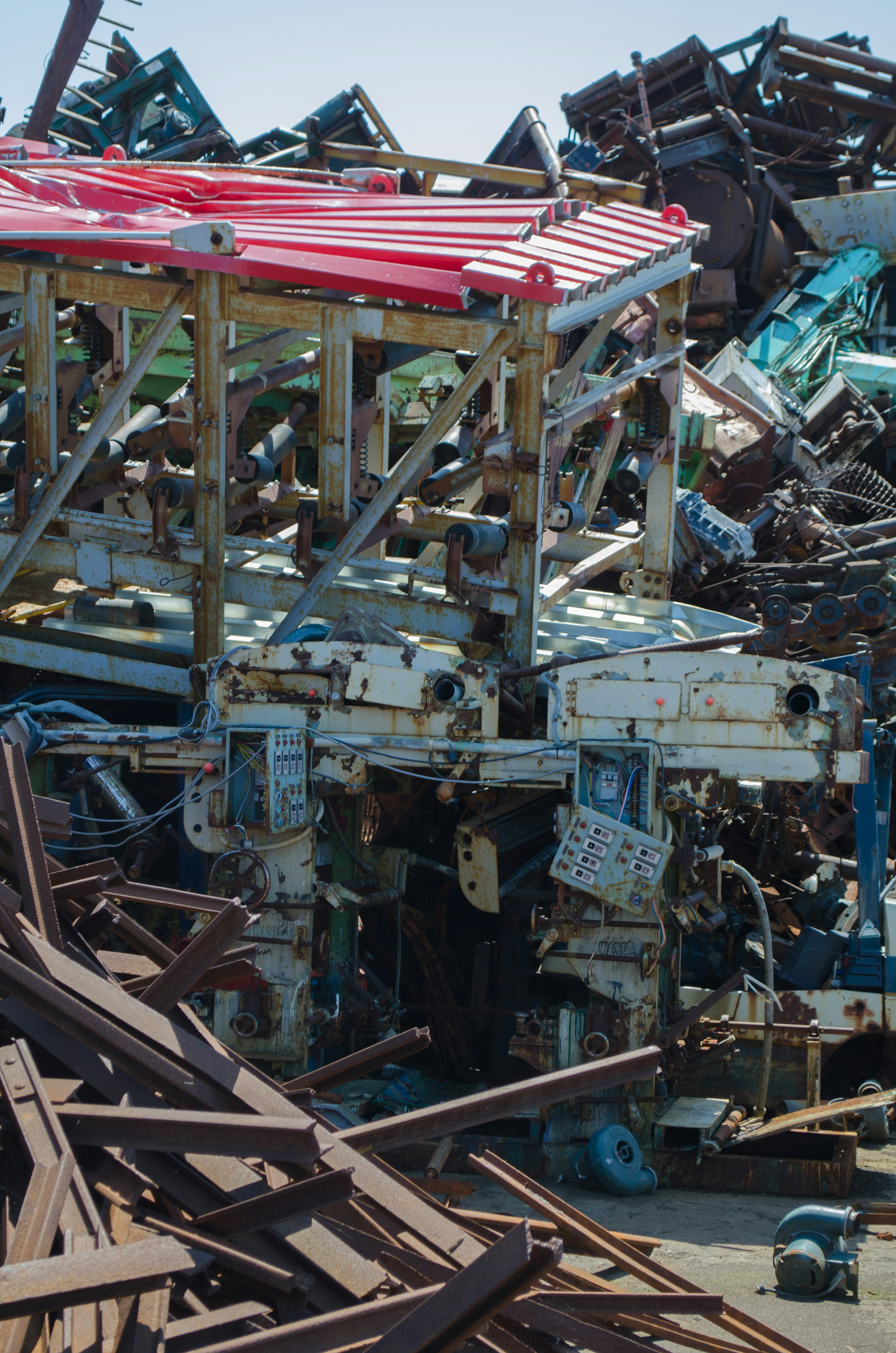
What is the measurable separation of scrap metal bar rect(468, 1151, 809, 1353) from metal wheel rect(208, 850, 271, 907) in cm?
281

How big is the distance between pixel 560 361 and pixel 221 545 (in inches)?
326

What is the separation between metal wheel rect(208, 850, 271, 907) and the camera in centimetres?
776

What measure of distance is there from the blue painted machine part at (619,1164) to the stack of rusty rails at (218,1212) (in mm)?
2248

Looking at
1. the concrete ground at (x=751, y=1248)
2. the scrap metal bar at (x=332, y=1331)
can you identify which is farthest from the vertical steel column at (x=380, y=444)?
the scrap metal bar at (x=332, y=1331)

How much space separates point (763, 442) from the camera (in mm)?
14906

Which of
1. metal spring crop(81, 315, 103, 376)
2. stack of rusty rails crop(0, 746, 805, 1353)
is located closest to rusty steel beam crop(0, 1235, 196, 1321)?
stack of rusty rails crop(0, 746, 805, 1353)

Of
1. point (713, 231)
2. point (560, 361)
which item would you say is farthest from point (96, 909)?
point (713, 231)

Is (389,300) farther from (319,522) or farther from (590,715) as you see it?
(590,715)

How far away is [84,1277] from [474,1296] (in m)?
0.86

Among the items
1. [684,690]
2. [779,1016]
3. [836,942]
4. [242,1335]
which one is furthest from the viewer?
[836,942]

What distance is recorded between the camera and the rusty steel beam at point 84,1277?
3029 millimetres

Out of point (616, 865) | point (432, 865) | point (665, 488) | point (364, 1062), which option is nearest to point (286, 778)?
point (432, 865)

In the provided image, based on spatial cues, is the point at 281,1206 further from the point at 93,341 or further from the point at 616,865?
the point at 93,341

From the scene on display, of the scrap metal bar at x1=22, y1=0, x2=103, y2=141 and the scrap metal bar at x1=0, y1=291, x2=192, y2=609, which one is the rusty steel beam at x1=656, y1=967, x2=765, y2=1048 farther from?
the scrap metal bar at x1=22, y1=0, x2=103, y2=141
